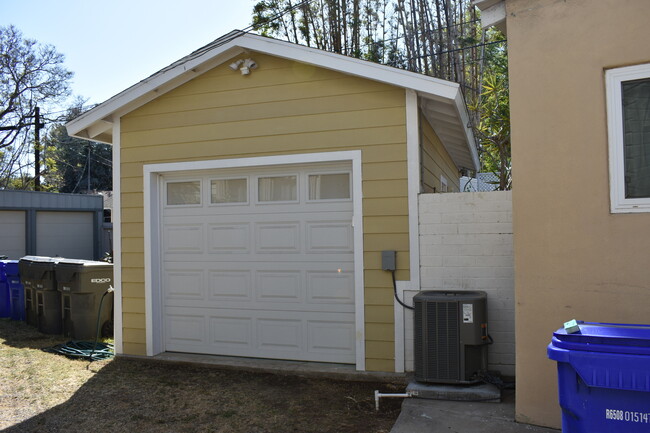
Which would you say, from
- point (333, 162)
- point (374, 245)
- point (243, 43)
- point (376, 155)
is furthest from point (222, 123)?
point (374, 245)

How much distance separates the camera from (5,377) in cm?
570

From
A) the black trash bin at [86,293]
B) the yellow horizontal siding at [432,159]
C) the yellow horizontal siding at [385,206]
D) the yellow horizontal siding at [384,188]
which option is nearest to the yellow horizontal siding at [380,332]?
the yellow horizontal siding at [385,206]

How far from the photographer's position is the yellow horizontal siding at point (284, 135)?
17.7ft

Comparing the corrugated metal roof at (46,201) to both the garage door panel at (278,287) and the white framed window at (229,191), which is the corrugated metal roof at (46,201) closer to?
the white framed window at (229,191)

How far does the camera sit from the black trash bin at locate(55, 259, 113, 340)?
24.3 feet

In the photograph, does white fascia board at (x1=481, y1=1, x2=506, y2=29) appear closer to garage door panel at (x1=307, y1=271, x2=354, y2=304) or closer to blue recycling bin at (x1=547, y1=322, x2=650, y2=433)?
blue recycling bin at (x1=547, y1=322, x2=650, y2=433)

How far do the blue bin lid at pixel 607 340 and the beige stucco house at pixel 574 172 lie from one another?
2.65ft

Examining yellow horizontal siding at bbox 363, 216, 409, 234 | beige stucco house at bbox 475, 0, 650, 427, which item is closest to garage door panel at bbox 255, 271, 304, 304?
yellow horizontal siding at bbox 363, 216, 409, 234

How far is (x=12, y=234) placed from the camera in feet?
49.9

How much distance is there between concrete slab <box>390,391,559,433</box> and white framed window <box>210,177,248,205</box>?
9.87 ft

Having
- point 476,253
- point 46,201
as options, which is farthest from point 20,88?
point 476,253

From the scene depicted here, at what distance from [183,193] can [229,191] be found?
2.13 ft

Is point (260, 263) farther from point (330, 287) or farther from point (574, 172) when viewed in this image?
point (574, 172)

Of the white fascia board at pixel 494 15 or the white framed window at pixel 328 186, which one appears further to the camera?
the white framed window at pixel 328 186
